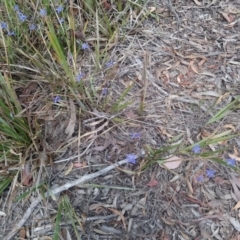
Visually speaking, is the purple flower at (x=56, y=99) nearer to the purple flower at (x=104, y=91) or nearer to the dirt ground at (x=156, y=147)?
the dirt ground at (x=156, y=147)

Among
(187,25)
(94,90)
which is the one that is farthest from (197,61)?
(94,90)

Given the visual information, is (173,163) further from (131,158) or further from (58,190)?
(58,190)

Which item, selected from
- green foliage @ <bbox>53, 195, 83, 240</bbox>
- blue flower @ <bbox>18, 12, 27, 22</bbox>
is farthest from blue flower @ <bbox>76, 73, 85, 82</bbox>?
green foliage @ <bbox>53, 195, 83, 240</bbox>

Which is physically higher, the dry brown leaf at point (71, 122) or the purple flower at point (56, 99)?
the purple flower at point (56, 99)

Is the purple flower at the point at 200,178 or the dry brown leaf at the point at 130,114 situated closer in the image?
the purple flower at the point at 200,178

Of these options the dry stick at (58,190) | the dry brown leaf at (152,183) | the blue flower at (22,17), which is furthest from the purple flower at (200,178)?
the blue flower at (22,17)

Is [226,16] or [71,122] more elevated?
[226,16]

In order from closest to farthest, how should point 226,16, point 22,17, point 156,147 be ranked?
point 156,147 < point 22,17 < point 226,16

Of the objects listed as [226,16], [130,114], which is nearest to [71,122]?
[130,114]

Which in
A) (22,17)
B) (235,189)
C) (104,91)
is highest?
(22,17)

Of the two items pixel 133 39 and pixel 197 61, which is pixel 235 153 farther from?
pixel 133 39

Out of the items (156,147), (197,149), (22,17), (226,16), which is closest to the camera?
(197,149)
